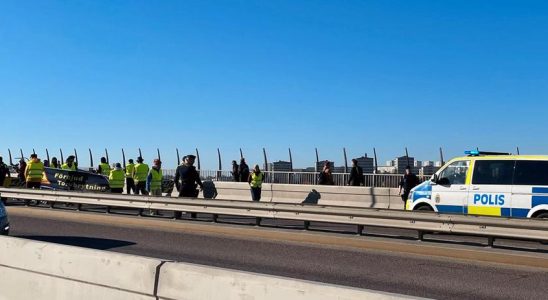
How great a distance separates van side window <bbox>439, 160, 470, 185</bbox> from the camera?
14.3m

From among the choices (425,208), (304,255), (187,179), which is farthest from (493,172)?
(187,179)

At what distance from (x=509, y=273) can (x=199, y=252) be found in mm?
5079

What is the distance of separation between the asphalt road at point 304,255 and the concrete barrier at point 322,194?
22.1ft

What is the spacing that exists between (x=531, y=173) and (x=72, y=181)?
15697 mm

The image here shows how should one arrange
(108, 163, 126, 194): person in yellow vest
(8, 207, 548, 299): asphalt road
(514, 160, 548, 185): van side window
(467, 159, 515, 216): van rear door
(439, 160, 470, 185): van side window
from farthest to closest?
(108, 163, 126, 194): person in yellow vest, (439, 160, 470, 185): van side window, (467, 159, 515, 216): van rear door, (514, 160, 548, 185): van side window, (8, 207, 548, 299): asphalt road

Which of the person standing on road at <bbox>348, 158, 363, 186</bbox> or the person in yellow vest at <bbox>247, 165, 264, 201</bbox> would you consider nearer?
the person in yellow vest at <bbox>247, 165, 264, 201</bbox>

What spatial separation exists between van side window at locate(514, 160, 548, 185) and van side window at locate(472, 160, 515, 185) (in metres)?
0.16

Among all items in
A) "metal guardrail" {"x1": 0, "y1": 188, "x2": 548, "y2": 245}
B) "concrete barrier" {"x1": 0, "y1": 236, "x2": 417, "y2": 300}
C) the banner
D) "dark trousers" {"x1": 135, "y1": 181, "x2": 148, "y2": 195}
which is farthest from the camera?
the banner

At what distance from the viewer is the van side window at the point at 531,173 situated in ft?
41.8

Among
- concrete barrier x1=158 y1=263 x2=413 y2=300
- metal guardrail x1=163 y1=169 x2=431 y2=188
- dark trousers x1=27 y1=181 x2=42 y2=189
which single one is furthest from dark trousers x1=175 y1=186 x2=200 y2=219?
concrete barrier x1=158 y1=263 x2=413 y2=300

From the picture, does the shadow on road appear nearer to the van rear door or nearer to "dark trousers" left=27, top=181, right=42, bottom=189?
the van rear door

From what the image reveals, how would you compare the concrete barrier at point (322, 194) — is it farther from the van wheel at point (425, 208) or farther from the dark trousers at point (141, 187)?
the van wheel at point (425, 208)

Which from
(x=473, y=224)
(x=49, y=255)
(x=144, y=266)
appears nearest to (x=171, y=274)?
(x=144, y=266)

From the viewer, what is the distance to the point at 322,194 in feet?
70.6
